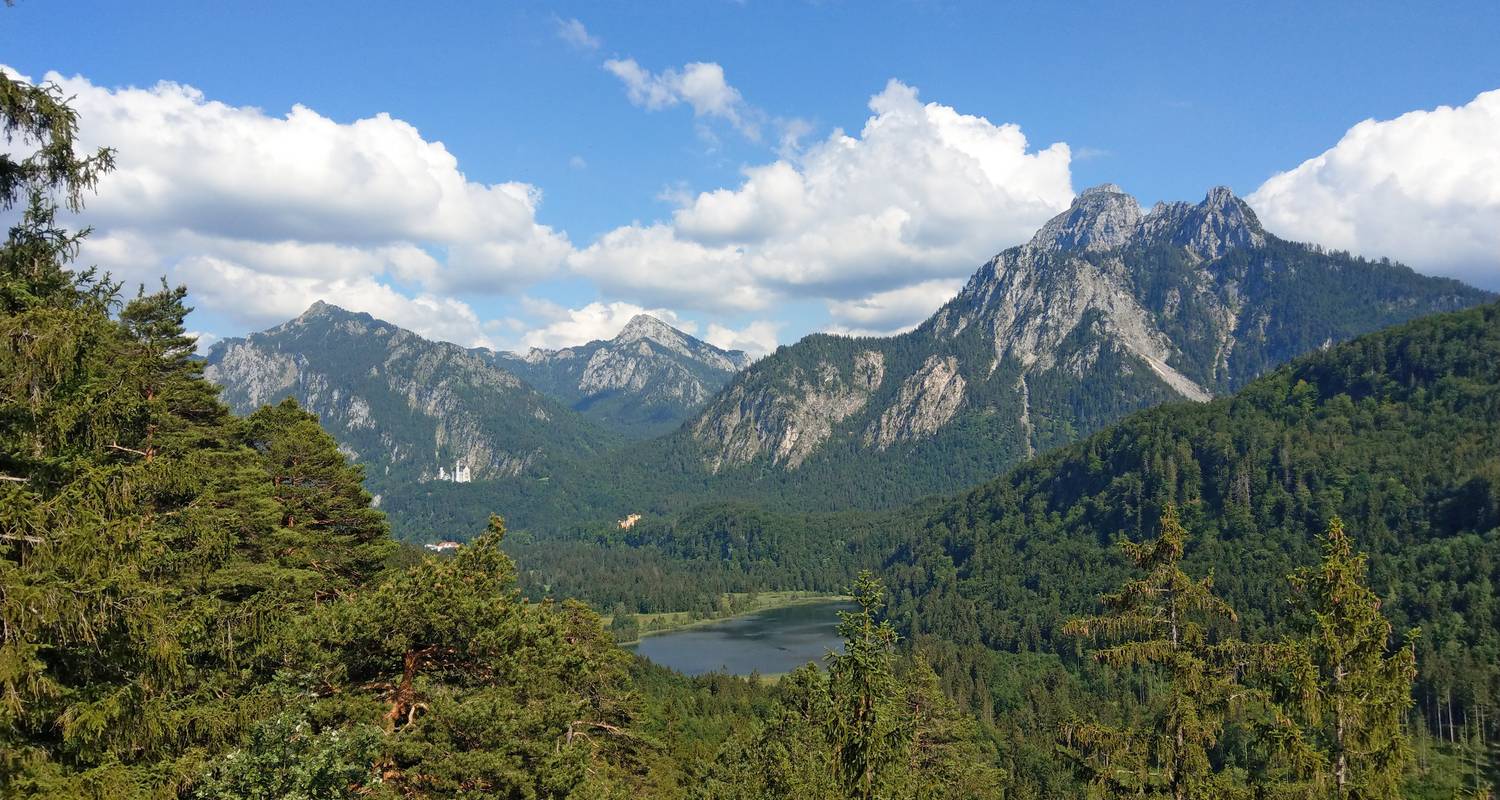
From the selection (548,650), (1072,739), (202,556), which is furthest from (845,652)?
(202,556)

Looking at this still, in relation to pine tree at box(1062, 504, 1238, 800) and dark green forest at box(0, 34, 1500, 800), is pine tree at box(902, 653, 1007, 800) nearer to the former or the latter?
dark green forest at box(0, 34, 1500, 800)

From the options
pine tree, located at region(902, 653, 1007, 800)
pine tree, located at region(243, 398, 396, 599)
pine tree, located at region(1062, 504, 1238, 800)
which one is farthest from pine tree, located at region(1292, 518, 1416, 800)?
pine tree, located at region(243, 398, 396, 599)

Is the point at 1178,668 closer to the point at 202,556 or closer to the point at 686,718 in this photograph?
the point at 202,556

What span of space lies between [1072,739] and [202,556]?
2155 cm

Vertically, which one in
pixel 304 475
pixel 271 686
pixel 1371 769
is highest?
pixel 304 475

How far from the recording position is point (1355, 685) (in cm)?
1933

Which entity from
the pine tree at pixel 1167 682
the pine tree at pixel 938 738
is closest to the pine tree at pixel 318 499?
the pine tree at pixel 1167 682

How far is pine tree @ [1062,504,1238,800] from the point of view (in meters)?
19.5

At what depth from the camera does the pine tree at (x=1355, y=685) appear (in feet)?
61.9

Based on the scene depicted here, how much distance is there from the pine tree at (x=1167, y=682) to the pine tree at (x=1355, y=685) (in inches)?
76.0

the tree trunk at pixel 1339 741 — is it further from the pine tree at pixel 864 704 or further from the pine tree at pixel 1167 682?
the pine tree at pixel 864 704

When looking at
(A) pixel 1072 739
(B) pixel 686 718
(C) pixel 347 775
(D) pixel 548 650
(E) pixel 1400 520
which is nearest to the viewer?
(C) pixel 347 775

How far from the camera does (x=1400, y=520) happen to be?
194500 millimetres

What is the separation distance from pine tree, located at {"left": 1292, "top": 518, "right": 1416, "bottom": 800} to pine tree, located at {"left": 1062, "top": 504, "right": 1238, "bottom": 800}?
6.33ft
